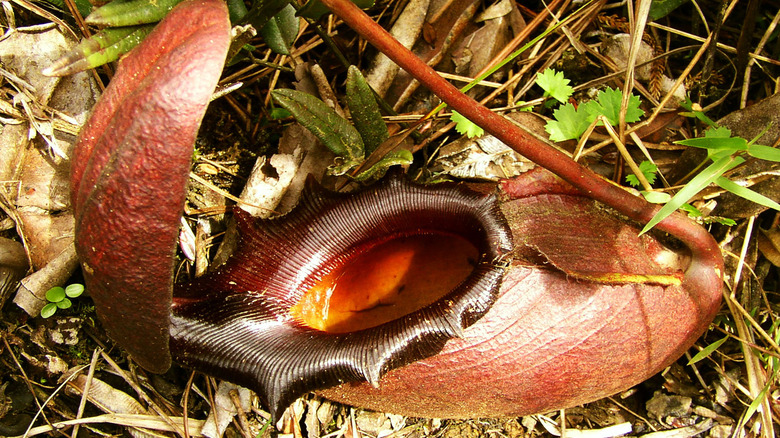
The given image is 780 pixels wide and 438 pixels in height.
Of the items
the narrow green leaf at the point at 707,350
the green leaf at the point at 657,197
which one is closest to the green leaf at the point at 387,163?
the green leaf at the point at 657,197

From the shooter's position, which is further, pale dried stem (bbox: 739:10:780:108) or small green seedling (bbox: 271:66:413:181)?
pale dried stem (bbox: 739:10:780:108)

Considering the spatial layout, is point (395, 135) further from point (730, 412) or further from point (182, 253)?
point (730, 412)

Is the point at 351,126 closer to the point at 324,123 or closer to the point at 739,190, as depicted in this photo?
the point at 324,123

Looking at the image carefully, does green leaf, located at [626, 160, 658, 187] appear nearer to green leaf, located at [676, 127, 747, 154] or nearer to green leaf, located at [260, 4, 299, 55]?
green leaf, located at [676, 127, 747, 154]

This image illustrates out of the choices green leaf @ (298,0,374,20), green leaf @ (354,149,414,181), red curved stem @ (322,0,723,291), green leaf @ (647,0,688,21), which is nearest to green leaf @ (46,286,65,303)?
green leaf @ (354,149,414,181)

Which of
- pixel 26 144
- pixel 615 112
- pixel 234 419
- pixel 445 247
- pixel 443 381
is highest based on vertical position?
pixel 615 112

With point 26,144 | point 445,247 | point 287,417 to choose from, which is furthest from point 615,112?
point 26,144

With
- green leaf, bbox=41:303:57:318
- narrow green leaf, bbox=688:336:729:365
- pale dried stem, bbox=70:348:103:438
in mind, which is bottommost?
pale dried stem, bbox=70:348:103:438
